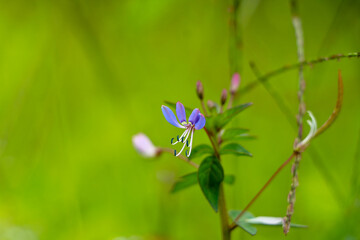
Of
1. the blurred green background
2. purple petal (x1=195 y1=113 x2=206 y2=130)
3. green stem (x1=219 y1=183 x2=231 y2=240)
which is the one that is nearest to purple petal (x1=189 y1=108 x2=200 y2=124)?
purple petal (x1=195 y1=113 x2=206 y2=130)

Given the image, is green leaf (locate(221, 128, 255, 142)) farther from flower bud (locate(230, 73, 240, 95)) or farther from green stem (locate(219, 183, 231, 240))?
flower bud (locate(230, 73, 240, 95))

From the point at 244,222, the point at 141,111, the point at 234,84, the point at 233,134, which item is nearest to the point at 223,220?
the point at 244,222

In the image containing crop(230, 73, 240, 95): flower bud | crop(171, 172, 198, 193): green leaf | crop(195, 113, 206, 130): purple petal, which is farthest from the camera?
crop(230, 73, 240, 95): flower bud

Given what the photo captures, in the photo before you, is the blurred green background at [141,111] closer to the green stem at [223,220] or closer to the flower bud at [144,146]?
the flower bud at [144,146]

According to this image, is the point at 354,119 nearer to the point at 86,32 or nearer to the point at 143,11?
the point at 143,11

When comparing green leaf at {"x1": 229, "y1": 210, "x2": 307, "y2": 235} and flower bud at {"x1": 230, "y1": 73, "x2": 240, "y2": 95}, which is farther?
flower bud at {"x1": 230, "y1": 73, "x2": 240, "y2": 95}

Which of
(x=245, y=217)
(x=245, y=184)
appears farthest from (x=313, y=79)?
(x=245, y=217)

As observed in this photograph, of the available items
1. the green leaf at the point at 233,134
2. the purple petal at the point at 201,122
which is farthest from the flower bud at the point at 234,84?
the purple petal at the point at 201,122

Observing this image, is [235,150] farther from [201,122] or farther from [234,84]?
[234,84]
